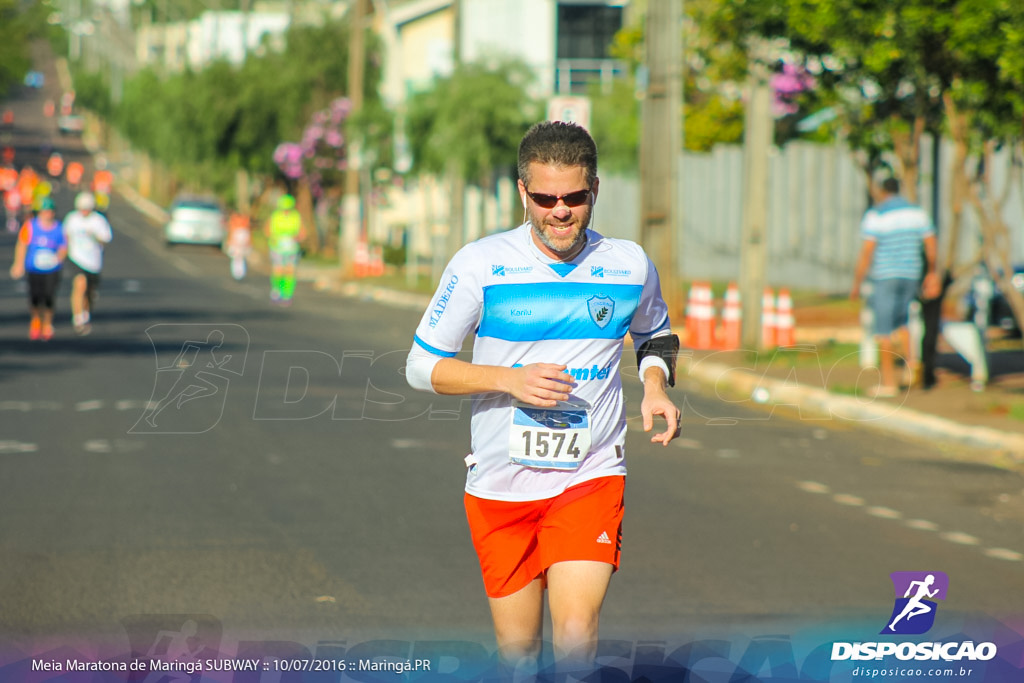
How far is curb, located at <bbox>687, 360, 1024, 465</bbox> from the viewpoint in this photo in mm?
13992

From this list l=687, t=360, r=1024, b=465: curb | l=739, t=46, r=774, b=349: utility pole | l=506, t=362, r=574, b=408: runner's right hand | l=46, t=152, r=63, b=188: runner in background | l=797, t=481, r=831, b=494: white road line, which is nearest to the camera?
l=506, t=362, r=574, b=408: runner's right hand

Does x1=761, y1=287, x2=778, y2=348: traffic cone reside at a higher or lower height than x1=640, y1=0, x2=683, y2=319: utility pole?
lower

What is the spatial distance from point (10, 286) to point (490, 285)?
105 ft

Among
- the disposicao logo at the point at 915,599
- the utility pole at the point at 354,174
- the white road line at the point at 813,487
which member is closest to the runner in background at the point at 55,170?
the utility pole at the point at 354,174

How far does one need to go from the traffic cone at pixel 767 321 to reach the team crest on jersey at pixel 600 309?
1664 centimetres

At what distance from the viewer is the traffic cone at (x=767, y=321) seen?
21.5m

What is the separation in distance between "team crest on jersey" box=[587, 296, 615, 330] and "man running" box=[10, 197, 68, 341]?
18.9 meters

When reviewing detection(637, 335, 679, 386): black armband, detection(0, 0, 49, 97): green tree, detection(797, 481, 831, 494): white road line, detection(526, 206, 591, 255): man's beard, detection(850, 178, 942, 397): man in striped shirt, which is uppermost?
detection(0, 0, 49, 97): green tree

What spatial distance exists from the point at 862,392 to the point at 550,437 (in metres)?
12.8

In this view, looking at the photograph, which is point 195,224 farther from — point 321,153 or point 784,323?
point 784,323

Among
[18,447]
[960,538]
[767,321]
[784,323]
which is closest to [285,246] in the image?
[767,321]

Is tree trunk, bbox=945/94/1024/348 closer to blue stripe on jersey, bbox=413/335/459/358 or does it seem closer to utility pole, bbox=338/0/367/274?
blue stripe on jersey, bbox=413/335/459/358

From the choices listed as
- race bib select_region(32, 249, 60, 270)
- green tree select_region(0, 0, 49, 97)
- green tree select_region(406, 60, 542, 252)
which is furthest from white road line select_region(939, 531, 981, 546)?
green tree select_region(0, 0, 49, 97)

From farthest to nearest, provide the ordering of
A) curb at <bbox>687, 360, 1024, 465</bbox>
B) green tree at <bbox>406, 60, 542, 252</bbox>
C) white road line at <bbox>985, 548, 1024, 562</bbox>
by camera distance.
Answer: green tree at <bbox>406, 60, 542, 252</bbox> → curb at <bbox>687, 360, 1024, 465</bbox> → white road line at <bbox>985, 548, 1024, 562</bbox>
